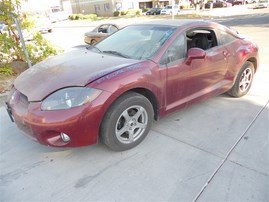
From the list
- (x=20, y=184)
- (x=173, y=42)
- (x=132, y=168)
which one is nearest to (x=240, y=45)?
(x=173, y=42)

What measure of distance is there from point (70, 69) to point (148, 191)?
1.64 metres

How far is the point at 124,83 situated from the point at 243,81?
2.74 m

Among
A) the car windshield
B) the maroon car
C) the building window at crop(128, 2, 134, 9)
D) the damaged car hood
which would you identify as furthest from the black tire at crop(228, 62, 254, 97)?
the building window at crop(128, 2, 134, 9)

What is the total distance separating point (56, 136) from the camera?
2414mm

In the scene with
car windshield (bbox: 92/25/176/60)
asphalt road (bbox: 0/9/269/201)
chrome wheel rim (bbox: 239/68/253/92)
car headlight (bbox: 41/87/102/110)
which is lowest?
asphalt road (bbox: 0/9/269/201)

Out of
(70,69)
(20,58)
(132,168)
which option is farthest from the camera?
(20,58)

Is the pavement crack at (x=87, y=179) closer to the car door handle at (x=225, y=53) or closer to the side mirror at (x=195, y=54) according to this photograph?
the side mirror at (x=195, y=54)

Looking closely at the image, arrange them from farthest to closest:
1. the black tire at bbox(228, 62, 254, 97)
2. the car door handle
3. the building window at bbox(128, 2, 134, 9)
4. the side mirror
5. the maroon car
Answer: the building window at bbox(128, 2, 134, 9)
the black tire at bbox(228, 62, 254, 97)
the car door handle
the side mirror
the maroon car

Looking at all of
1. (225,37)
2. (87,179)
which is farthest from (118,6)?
(87,179)

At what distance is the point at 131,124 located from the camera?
111 inches

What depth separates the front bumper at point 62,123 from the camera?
7.55ft

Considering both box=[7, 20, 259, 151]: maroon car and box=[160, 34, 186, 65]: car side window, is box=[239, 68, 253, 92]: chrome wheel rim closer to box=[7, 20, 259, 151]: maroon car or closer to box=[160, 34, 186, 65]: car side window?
box=[7, 20, 259, 151]: maroon car

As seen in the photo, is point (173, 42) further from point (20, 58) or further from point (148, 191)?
point (20, 58)

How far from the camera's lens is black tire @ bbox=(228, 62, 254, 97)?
4.10 meters
